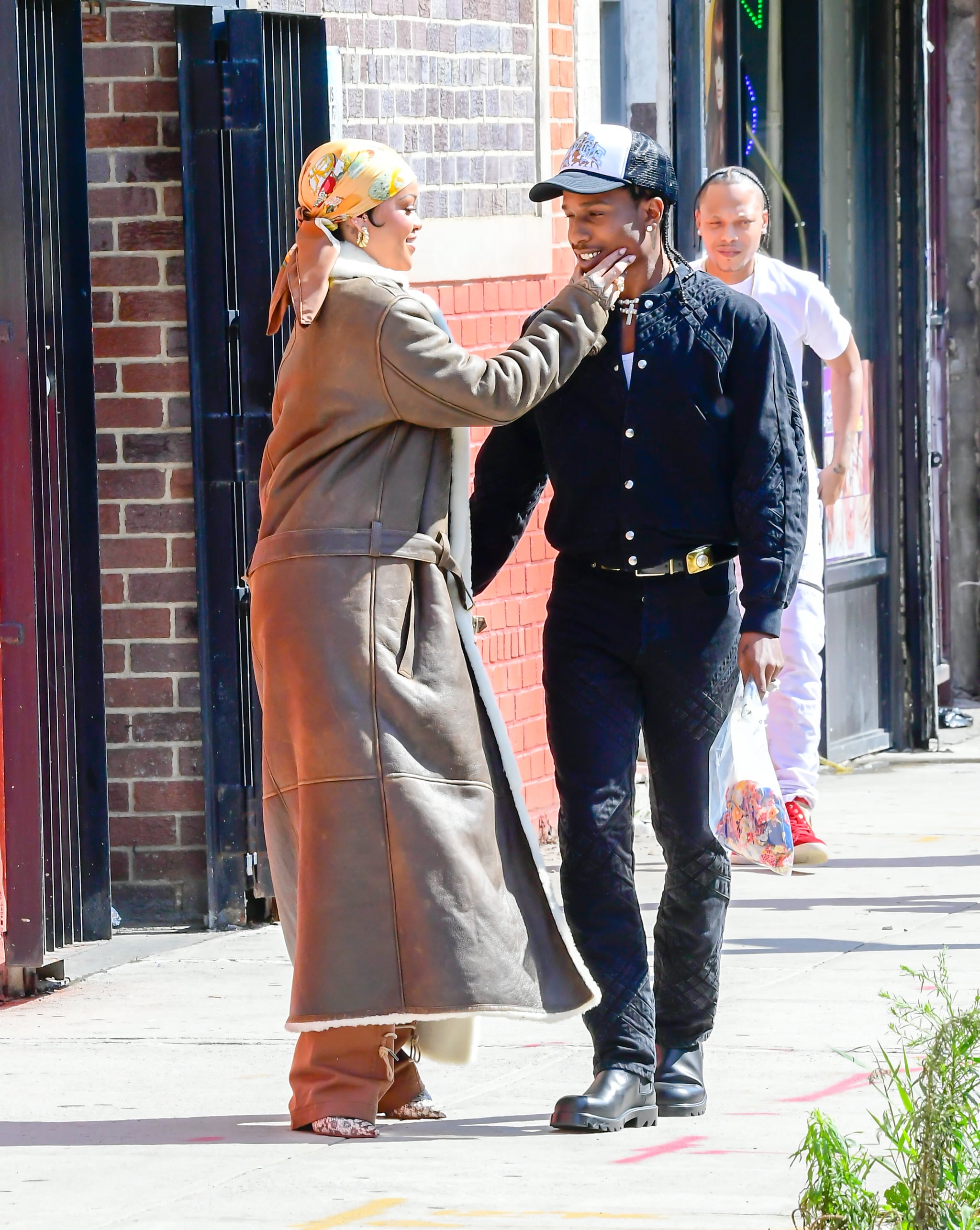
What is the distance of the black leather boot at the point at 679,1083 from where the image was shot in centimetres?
523

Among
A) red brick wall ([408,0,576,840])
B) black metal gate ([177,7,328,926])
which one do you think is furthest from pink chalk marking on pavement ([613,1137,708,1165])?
red brick wall ([408,0,576,840])

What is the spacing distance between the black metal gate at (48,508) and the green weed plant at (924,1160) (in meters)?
2.86

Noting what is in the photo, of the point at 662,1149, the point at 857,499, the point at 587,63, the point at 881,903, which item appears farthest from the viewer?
the point at 857,499

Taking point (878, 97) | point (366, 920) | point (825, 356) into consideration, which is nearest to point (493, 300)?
point (825, 356)

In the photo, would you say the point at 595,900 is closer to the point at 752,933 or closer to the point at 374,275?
the point at 374,275

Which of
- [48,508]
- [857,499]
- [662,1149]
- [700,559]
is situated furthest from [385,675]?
[857,499]

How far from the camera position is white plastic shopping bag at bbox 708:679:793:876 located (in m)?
5.21

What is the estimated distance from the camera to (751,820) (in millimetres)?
5207

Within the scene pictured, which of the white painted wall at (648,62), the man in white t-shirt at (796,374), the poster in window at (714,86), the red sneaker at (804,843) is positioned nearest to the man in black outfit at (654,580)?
the man in white t-shirt at (796,374)

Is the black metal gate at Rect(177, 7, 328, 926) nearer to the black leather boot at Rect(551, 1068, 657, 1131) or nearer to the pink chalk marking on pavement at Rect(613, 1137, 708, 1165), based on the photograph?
the black leather boot at Rect(551, 1068, 657, 1131)

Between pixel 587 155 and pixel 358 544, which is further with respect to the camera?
pixel 587 155

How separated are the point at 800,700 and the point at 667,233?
3294mm

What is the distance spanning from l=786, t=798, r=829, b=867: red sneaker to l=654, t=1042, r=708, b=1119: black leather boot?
297 centimetres

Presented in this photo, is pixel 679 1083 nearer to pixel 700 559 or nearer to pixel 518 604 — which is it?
pixel 700 559
